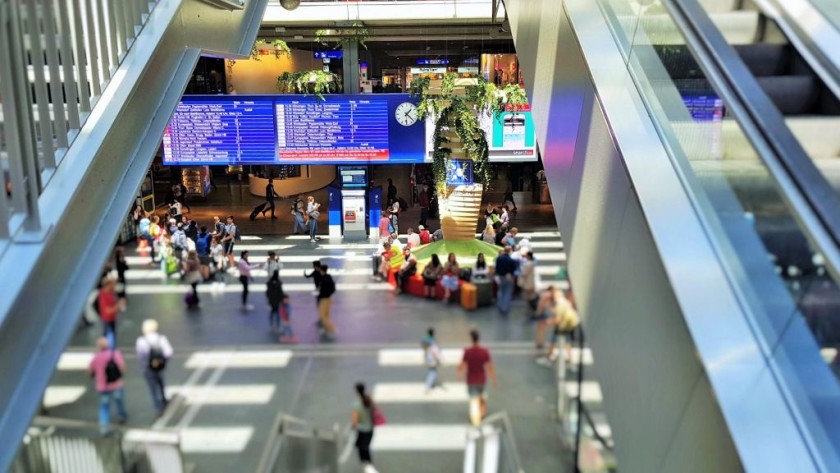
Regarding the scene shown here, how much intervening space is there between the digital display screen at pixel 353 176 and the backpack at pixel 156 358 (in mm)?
8442

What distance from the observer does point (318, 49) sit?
1856cm

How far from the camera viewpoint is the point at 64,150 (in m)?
2.00

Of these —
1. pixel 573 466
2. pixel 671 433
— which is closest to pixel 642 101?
pixel 671 433

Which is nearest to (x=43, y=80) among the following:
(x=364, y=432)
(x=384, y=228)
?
(x=364, y=432)

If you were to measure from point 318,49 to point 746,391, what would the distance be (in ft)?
59.5

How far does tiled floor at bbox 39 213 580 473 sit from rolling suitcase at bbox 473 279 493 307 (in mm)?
279

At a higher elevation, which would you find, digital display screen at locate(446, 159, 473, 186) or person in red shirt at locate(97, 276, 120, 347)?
digital display screen at locate(446, 159, 473, 186)

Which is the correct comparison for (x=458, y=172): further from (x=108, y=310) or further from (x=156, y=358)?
(x=156, y=358)

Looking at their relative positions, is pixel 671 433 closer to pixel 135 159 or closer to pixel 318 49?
pixel 135 159

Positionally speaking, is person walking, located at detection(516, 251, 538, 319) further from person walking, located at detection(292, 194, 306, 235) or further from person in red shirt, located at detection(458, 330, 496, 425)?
person walking, located at detection(292, 194, 306, 235)

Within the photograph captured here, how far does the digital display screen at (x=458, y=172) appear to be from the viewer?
1370 cm

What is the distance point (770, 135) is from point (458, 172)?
1216cm

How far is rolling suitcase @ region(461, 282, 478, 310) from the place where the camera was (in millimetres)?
11016

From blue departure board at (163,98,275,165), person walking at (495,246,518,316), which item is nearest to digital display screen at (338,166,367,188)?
blue departure board at (163,98,275,165)
